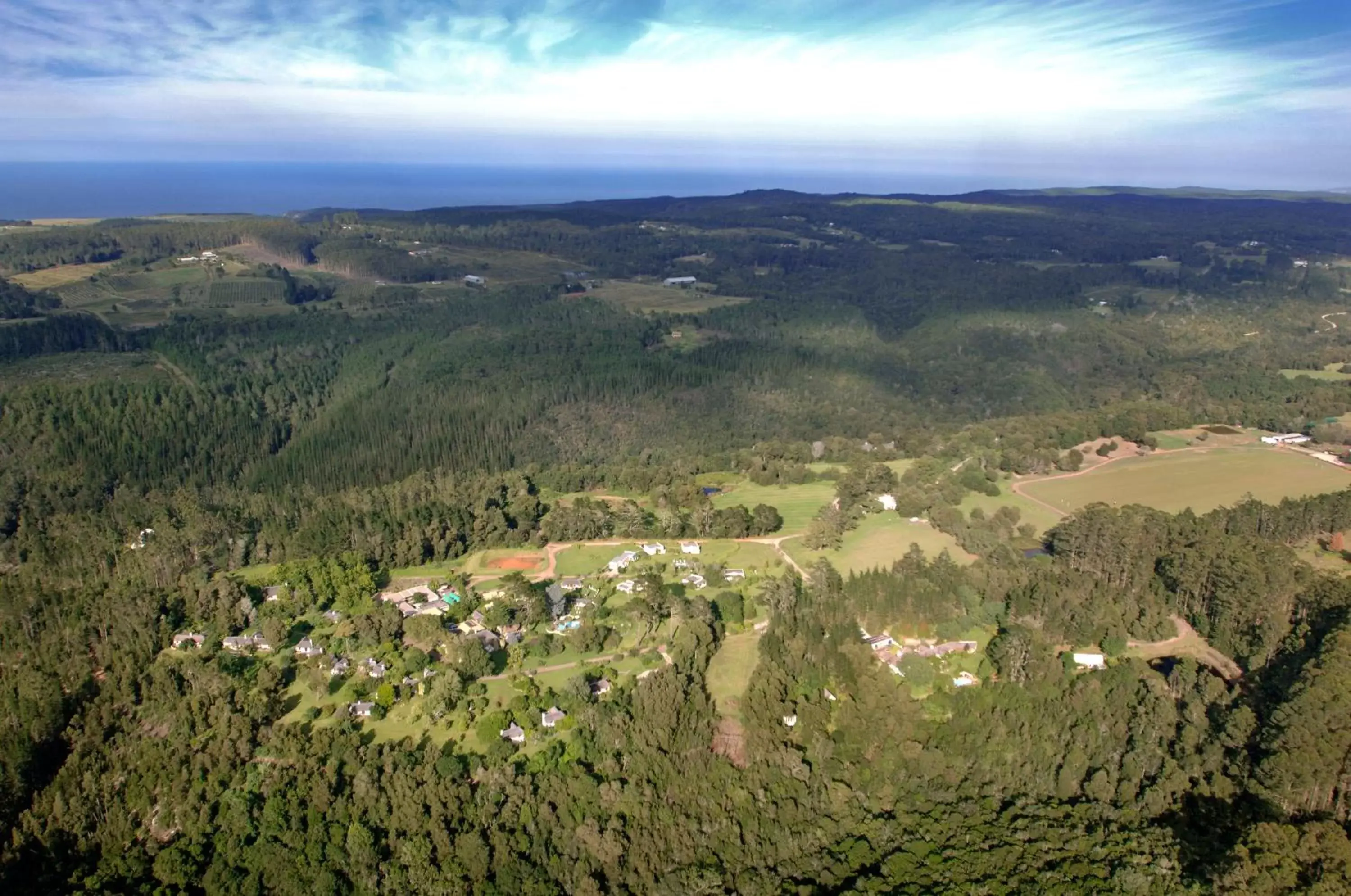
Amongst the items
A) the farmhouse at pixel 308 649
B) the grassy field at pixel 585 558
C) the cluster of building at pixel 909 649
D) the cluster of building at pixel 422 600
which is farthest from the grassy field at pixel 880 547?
the farmhouse at pixel 308 649

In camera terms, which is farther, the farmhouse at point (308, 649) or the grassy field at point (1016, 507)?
the grassy field at point (1016, 507)

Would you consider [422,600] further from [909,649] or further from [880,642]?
[909,649]

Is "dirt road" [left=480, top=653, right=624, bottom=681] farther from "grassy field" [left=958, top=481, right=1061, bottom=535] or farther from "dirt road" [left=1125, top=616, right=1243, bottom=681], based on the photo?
"grassy field" [left=958, top=481, right=1061, bottom=535]

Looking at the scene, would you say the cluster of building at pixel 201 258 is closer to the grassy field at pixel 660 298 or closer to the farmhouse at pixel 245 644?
the grassy field at pixel 660 298

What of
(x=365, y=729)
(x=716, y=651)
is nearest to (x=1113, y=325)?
(x=716, y=651)

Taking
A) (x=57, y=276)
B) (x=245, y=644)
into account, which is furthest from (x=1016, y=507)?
(x=57, y=276)

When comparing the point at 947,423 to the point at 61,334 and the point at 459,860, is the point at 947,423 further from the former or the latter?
the point at 61,334
